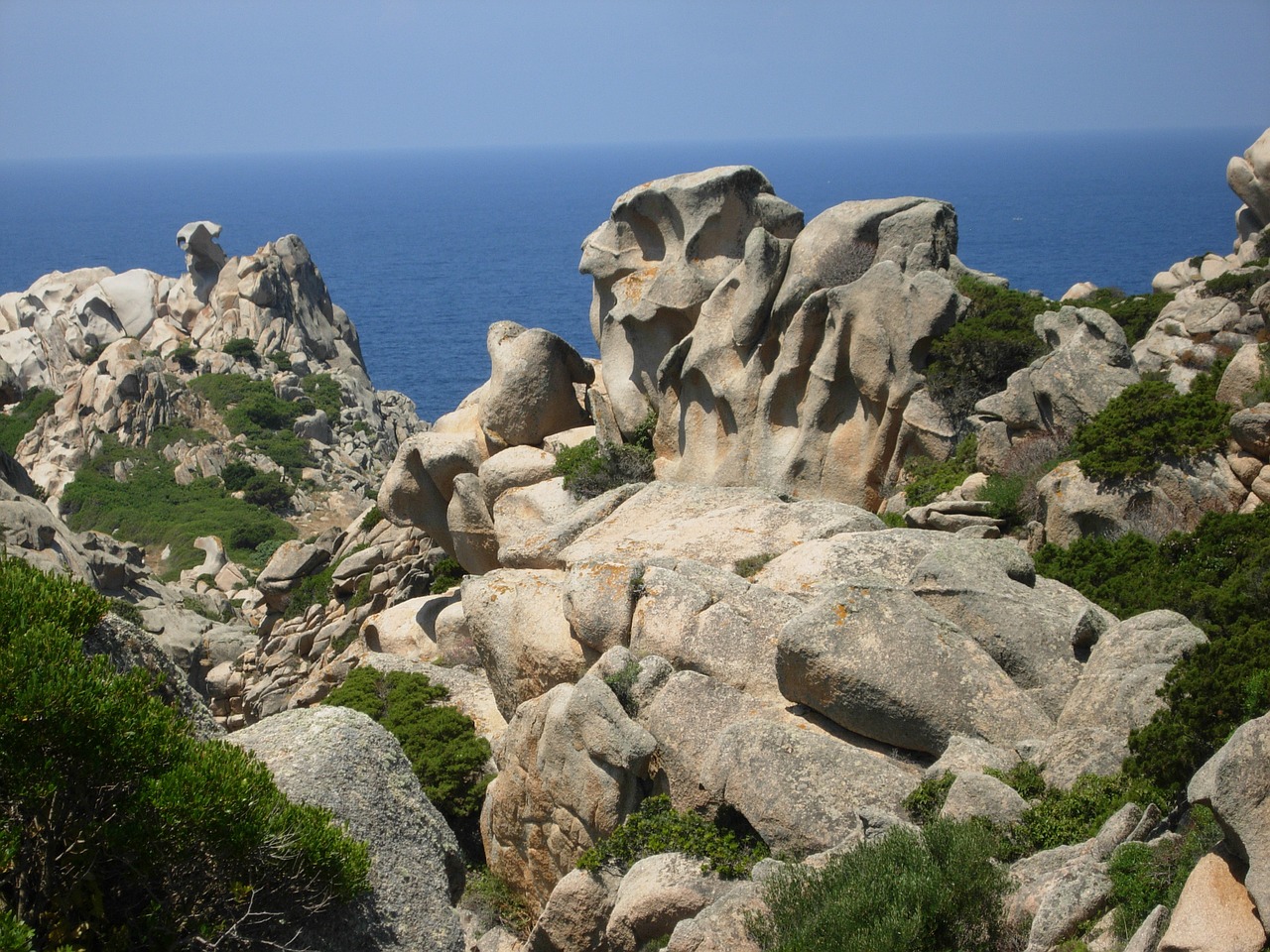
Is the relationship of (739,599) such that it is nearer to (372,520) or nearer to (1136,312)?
(1136,312)

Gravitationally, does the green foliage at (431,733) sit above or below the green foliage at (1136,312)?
below

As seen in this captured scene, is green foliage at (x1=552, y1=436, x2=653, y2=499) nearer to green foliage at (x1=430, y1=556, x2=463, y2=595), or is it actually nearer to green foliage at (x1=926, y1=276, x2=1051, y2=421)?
green foliage at (x1=430, y1=556, x2=463, y2=595)

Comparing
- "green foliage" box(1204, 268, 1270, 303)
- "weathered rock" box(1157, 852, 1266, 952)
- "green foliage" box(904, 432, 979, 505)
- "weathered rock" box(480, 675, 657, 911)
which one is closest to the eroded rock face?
"green foliage" box(904, 432, 979, 505)

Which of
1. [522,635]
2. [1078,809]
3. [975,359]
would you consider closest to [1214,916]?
[1078,809]

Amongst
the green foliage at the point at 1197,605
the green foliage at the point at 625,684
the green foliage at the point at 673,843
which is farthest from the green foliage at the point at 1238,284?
the green foliage at the point at 673,843

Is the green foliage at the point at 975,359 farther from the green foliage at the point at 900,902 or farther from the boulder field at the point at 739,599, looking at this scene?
the green foliage at the point at 900,902

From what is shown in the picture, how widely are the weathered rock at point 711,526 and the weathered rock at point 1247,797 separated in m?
12.2

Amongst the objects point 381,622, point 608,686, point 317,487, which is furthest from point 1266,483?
point 317,487

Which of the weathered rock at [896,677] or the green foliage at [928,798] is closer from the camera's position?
the green foliage at [928,798]

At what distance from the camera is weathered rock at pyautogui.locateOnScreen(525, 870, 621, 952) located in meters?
16.8

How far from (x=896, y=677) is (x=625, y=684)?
12.7ft

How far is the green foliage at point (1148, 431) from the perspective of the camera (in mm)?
22875

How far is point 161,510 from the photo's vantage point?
70.1 m

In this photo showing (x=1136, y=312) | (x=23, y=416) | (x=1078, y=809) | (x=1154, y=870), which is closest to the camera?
(x=1154, y=870)
